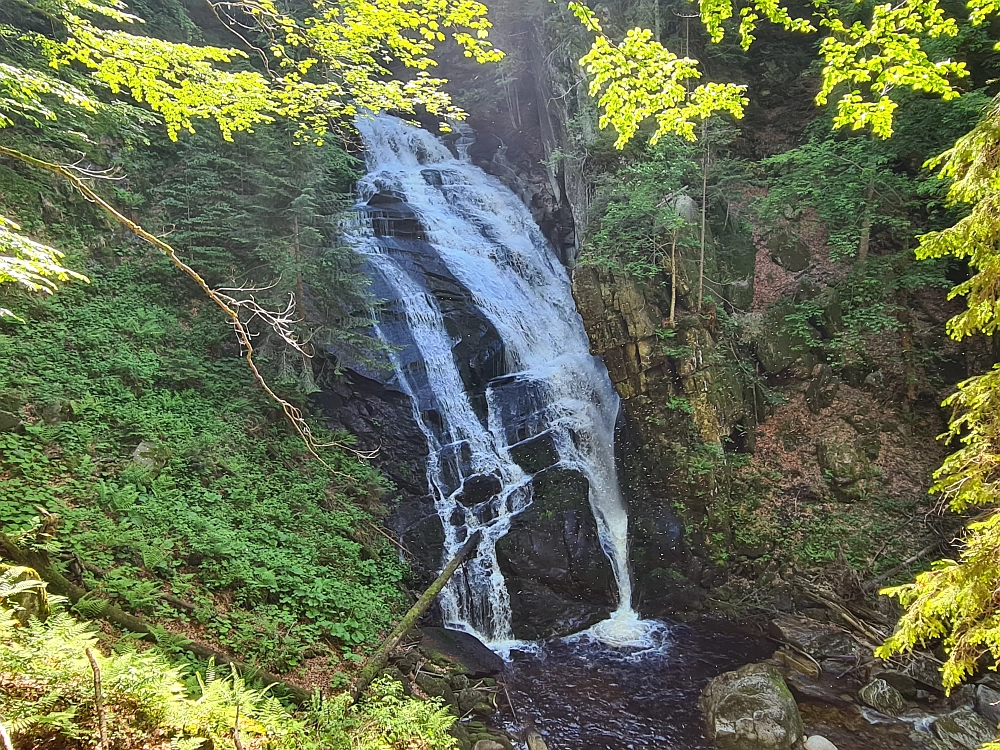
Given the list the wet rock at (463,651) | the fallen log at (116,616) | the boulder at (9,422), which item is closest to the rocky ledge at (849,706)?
the wet rock at (463,651)

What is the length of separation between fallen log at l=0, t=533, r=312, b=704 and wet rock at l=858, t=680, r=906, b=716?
328 inches

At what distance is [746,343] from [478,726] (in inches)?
391

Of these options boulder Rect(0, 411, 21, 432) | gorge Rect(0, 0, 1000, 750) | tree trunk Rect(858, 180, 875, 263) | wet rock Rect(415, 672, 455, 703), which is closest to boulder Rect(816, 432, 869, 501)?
gorge Rect(0, 0, 1000, 750)

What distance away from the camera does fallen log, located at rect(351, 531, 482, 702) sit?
22.9 ft

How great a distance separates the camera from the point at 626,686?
340 inches

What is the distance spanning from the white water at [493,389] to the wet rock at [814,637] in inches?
94.5

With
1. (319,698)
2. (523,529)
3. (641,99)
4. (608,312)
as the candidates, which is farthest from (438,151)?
(319,698)

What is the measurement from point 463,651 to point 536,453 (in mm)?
4984

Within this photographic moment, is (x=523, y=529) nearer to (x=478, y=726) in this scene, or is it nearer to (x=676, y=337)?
(x=478, y=726)

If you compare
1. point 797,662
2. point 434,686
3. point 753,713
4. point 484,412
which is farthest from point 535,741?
point 484,412

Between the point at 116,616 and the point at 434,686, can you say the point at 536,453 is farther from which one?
the point at 116,616

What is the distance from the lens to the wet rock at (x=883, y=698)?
7.61 m

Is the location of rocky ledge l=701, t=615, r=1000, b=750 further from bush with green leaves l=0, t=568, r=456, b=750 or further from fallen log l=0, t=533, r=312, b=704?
fallen log l=0, t=533, r=312, b=704

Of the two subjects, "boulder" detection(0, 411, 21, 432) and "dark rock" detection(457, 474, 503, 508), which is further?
"dark rock" detection(457, 474, 503, 508)
